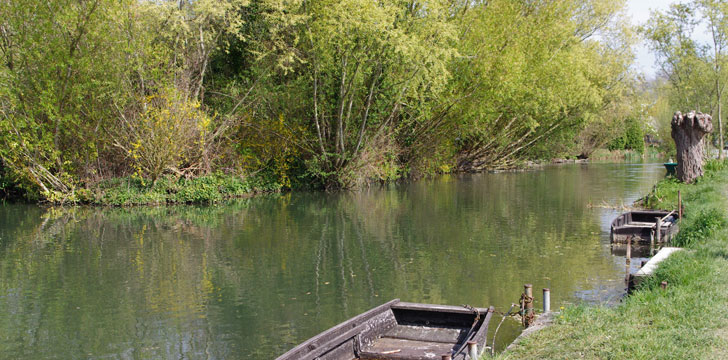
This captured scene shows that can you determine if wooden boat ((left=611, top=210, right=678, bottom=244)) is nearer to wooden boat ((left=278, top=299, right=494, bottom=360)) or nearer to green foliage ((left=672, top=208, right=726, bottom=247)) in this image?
green foliage ((left=672, top=208, right=726, bottom=247))

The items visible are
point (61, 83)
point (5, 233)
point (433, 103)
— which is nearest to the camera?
point (5, 233)

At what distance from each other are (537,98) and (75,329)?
34.7 m

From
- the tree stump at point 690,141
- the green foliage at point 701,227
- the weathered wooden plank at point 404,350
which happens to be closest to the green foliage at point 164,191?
the tree stump at point 690,141

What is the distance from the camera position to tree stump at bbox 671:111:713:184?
23359 mm

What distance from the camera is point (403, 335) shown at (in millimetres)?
9148

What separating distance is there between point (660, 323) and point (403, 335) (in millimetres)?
3329

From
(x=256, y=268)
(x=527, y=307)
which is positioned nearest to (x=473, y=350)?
(x=527, y=307)

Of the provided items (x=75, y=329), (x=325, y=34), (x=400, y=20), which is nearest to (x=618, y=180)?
(x=400, y=20)

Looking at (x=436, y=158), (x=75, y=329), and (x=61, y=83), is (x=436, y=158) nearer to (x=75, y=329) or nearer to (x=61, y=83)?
(x=61, y=83)

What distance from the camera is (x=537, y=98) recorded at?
133ft

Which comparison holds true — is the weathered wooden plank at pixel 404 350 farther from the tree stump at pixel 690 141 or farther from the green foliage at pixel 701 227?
the tree stump at pixel 690 141

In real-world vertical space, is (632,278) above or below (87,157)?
below

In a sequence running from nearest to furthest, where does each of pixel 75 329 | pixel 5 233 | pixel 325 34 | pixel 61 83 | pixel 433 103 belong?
pixel 75 329 < pixel 5 233 < pixel 61 83 < pixel 325 34 < pixel 433 103

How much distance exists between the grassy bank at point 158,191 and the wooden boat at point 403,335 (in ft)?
63.8
